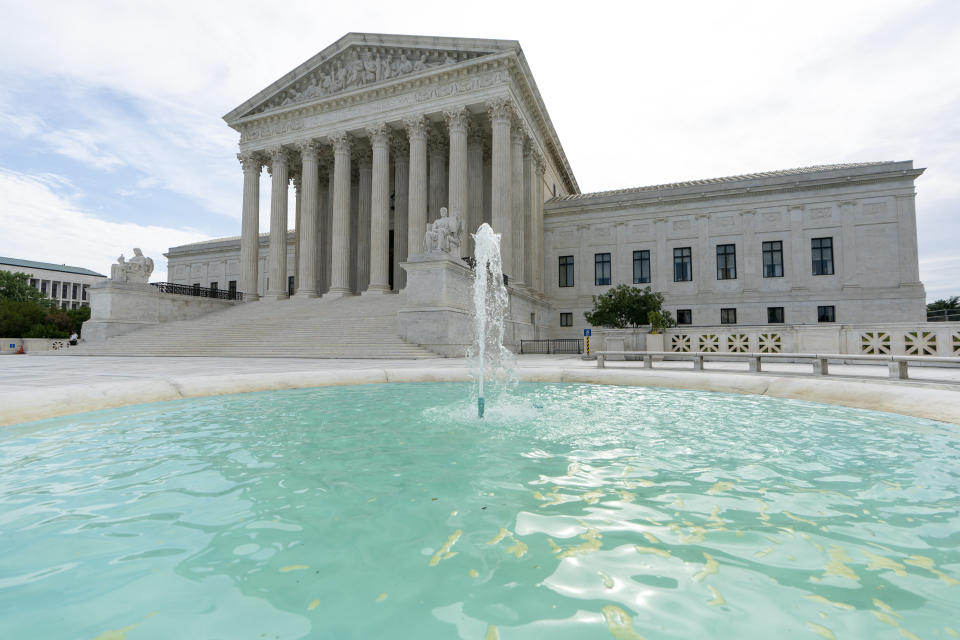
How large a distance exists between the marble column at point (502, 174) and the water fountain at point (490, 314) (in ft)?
9.84

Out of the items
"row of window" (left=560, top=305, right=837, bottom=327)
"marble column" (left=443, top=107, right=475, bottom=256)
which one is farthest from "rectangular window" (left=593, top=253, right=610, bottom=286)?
"marble column" (left=443, top=107, right=475, bottom=256)

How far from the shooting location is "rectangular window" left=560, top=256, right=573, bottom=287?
36.1 meters

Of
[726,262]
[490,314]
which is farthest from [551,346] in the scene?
[726,262]

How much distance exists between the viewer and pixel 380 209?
99.9ft

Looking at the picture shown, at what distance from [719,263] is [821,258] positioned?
622 cm

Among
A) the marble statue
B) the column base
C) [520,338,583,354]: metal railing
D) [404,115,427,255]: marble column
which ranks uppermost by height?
[404,115,427,255]: marble column

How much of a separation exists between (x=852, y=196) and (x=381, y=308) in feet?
104

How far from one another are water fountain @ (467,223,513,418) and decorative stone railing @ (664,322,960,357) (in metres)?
7.86

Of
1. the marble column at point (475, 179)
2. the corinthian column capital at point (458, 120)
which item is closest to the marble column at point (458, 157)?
the corinthian column capital at point (458, 120)

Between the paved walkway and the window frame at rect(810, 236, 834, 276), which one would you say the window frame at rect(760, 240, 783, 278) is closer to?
the window frame at rect(810, 236, 834, 276)

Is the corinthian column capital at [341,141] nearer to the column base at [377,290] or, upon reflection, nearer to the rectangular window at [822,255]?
the column base at [377,290]

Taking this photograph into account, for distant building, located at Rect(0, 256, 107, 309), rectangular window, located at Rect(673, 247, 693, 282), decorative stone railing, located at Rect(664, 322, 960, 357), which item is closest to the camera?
decorative stone railing, located at Rect(664, 322, 960, 357)

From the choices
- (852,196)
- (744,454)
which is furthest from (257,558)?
(852,196)

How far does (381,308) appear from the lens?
2516 centimetres
